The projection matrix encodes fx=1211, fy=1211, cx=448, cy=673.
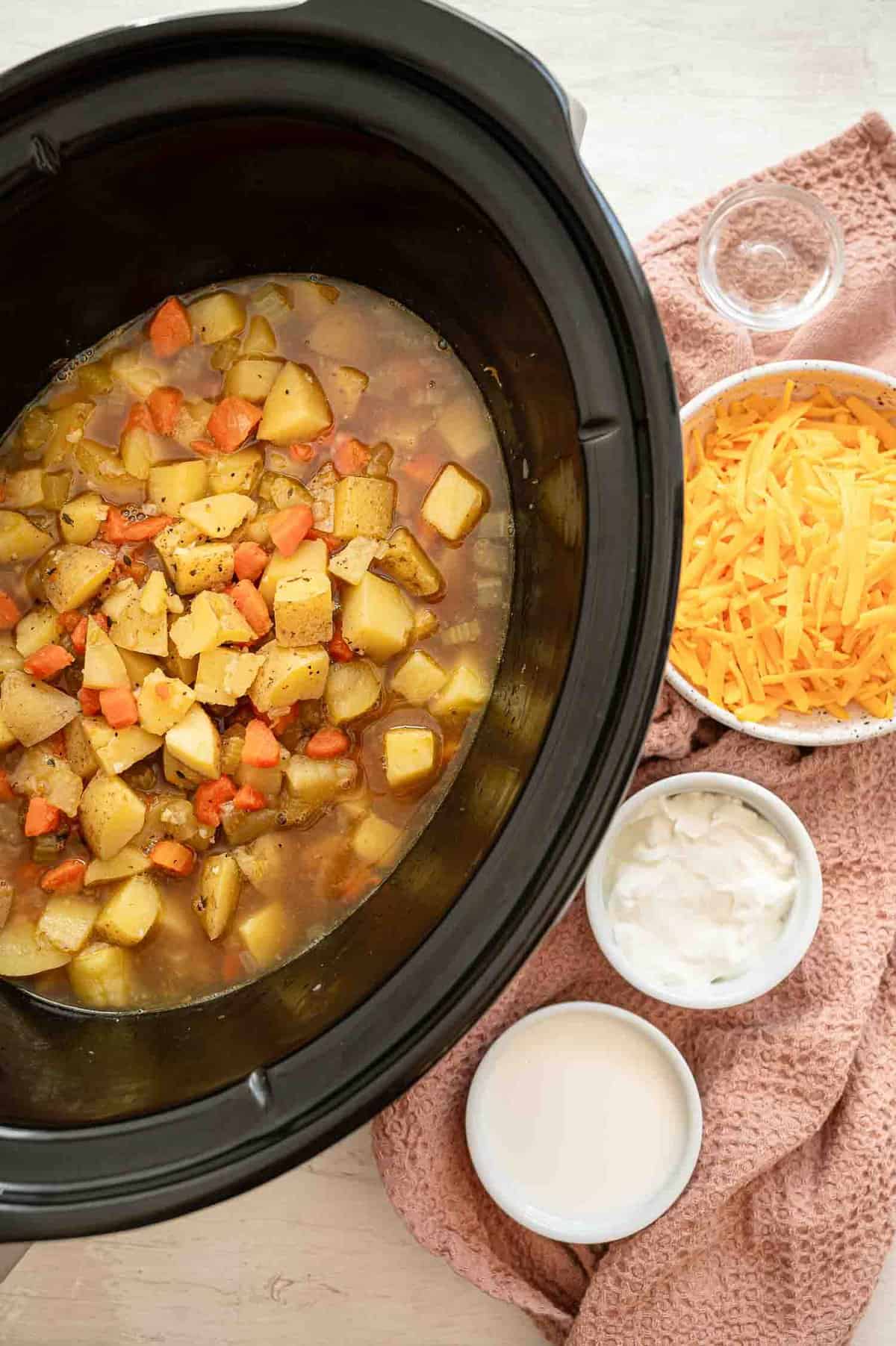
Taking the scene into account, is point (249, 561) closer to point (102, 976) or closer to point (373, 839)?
point (373, 839)

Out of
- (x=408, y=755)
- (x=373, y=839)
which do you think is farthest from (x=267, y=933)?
(x=408, y=755)

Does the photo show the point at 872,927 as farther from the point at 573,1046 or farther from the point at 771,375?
the point at 771,375

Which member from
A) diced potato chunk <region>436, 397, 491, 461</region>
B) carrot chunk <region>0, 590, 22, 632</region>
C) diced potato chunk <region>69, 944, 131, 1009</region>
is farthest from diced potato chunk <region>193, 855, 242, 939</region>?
diced potato chunk <region>436, 397, 491, 461</region>

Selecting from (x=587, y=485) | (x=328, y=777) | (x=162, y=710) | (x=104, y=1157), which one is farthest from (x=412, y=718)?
(x=104, y=1157)

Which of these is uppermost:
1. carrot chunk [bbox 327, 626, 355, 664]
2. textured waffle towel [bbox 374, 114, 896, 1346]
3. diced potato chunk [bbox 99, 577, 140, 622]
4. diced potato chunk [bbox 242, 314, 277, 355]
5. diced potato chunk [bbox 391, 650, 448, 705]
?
diced potato chunk [bbox 242, 314, 277, 355]

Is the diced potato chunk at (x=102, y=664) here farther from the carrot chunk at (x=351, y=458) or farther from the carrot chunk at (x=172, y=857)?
the carrot chunk at (x=351, y=458)

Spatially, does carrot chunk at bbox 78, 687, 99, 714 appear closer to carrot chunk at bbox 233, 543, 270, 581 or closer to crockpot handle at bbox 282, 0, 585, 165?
carrot chunk at bbox 233, 543, 270, 581

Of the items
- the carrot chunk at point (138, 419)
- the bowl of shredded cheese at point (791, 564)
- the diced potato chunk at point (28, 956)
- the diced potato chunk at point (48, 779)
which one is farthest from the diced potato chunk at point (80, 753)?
the bowl of shredded cheese at point (791, 564)
